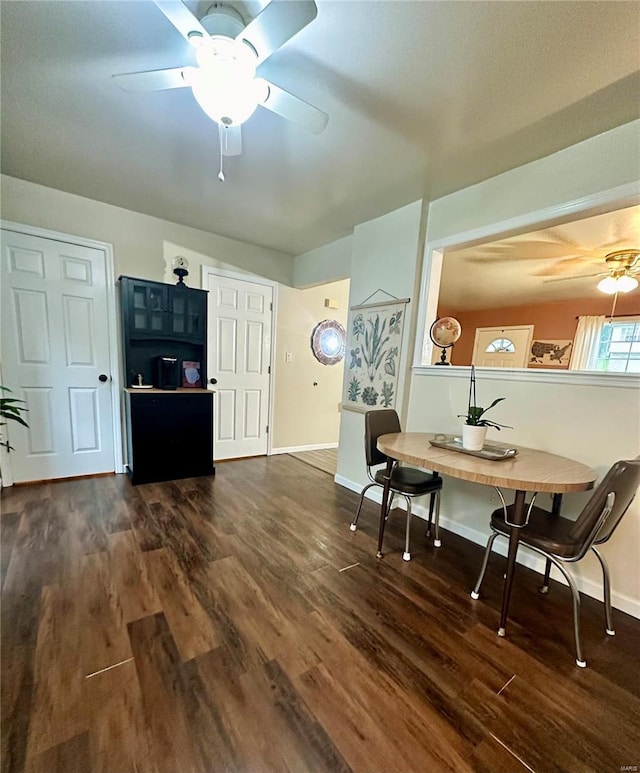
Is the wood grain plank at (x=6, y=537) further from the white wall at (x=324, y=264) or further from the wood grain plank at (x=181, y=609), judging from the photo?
the white wall at (x=324, y=264)

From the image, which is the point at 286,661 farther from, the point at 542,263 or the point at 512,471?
the point at 542,263

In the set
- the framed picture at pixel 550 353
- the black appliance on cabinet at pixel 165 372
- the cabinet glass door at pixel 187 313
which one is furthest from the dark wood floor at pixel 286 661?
the framed picture at pixel 550 353

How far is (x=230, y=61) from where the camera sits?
1190 mm

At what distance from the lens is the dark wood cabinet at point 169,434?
284 centimetres

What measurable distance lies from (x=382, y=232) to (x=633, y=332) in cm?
391

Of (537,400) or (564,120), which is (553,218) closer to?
(564,120)

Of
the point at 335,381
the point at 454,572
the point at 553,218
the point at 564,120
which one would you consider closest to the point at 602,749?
the point at 454,572

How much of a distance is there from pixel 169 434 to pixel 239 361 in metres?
1.16

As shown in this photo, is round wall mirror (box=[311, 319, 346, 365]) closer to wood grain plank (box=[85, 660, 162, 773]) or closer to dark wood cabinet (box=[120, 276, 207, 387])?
dark wood cabinet (box=[120, 276, 207, 387])

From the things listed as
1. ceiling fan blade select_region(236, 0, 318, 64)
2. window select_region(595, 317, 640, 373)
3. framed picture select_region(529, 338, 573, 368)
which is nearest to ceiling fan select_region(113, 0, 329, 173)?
ceiling fan blade select_region(236, 0, 318, 64)

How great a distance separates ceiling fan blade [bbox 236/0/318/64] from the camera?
3.15ft

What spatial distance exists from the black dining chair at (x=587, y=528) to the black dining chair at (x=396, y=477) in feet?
1.58

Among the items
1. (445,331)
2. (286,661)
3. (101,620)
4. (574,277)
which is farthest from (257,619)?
(574,277)

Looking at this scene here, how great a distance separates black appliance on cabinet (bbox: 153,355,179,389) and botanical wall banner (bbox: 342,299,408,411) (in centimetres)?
174
